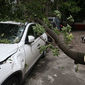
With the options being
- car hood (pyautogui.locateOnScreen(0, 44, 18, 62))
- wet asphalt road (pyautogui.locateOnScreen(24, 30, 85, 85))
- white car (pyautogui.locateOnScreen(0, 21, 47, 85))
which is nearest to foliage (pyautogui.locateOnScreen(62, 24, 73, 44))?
white car (pyautogui.locateOnScreen(0, 21, 47, 85))

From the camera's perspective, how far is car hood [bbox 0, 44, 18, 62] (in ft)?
8.07

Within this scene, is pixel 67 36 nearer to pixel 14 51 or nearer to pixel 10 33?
pixel 14 51

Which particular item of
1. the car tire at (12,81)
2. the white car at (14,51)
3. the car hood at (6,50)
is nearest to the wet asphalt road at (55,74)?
the white car at (14,51)

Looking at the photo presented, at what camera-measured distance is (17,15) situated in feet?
13.6

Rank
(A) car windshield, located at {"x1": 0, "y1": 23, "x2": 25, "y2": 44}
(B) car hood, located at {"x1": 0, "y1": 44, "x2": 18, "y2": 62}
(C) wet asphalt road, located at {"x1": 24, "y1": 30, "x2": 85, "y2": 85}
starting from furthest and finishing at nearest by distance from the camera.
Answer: (C) wet asphalt road, located at {"x1": 24, "y1": 30, "x2": 85, "y2": 85}, (A) car windshield, located at {"x1": 0, "y1": 23, "x2": 25, "y2": 44}, (B) car hood, located at {"x1": 0, "y1": 44, "x2": 18, "y2": 62}

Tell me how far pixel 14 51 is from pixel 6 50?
0.16 metres

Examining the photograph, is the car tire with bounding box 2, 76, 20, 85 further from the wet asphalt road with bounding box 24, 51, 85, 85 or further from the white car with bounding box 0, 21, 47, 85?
the wet asphalt road with bounding box 24, 51, 85, 85

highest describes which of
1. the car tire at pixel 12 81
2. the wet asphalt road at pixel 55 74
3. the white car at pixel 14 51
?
the white car at pixel 14 51

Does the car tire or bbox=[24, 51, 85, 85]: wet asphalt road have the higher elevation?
the car tire

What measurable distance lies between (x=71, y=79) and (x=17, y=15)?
2533 mm

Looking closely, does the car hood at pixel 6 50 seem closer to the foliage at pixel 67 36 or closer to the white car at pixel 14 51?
the white car at pixel 14 51

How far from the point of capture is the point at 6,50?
2.71m

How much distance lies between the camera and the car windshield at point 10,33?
326cm

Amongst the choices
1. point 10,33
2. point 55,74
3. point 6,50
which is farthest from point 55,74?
point 6,50
